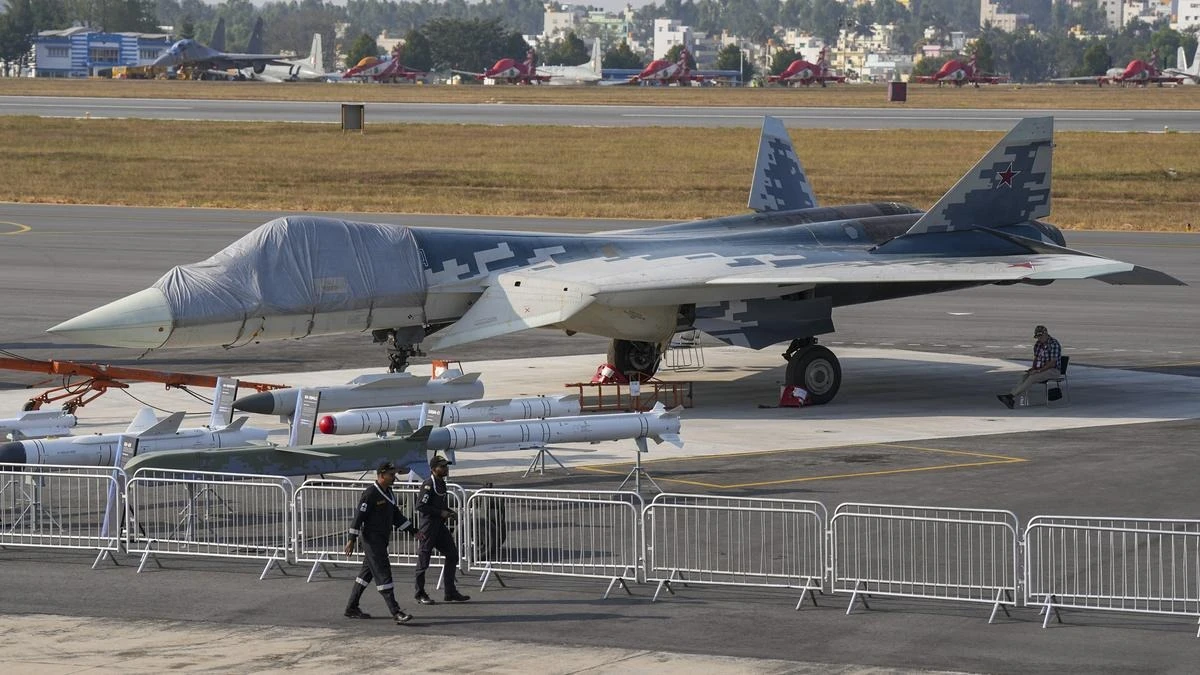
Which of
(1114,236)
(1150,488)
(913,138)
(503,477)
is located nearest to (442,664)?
(503,477)

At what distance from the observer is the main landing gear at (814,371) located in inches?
1261

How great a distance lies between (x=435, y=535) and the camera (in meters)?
18.1

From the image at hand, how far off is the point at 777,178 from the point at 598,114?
9846cm

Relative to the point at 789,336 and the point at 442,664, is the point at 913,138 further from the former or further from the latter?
the point at 442,664

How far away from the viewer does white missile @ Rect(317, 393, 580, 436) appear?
25.5 m

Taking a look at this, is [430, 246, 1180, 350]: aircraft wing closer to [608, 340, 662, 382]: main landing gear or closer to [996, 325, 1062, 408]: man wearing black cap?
[996, 325, 1062, 408]: man wearing black cap

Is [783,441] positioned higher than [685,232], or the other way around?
[685,232]

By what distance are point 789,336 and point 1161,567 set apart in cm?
1425

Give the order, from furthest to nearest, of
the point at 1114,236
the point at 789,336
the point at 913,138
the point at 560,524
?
1. the point at 913,138
2. the point at 1114,236
3. the point at 789,336
4. the point at 560,524

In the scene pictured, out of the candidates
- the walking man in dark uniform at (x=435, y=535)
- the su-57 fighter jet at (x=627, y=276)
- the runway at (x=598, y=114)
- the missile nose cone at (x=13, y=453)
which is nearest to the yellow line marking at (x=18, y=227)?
the su-57 fighter jet at (x=627, y=276)

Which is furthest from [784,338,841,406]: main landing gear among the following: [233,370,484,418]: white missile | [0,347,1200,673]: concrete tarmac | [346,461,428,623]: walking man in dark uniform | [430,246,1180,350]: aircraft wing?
[346,461,428,623]: walking man in dark uniform

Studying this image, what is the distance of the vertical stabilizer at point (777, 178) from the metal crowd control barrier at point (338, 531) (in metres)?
18.5

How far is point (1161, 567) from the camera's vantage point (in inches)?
722

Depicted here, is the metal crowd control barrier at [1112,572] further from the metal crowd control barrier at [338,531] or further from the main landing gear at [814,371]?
the main landing gear at [814,371]
